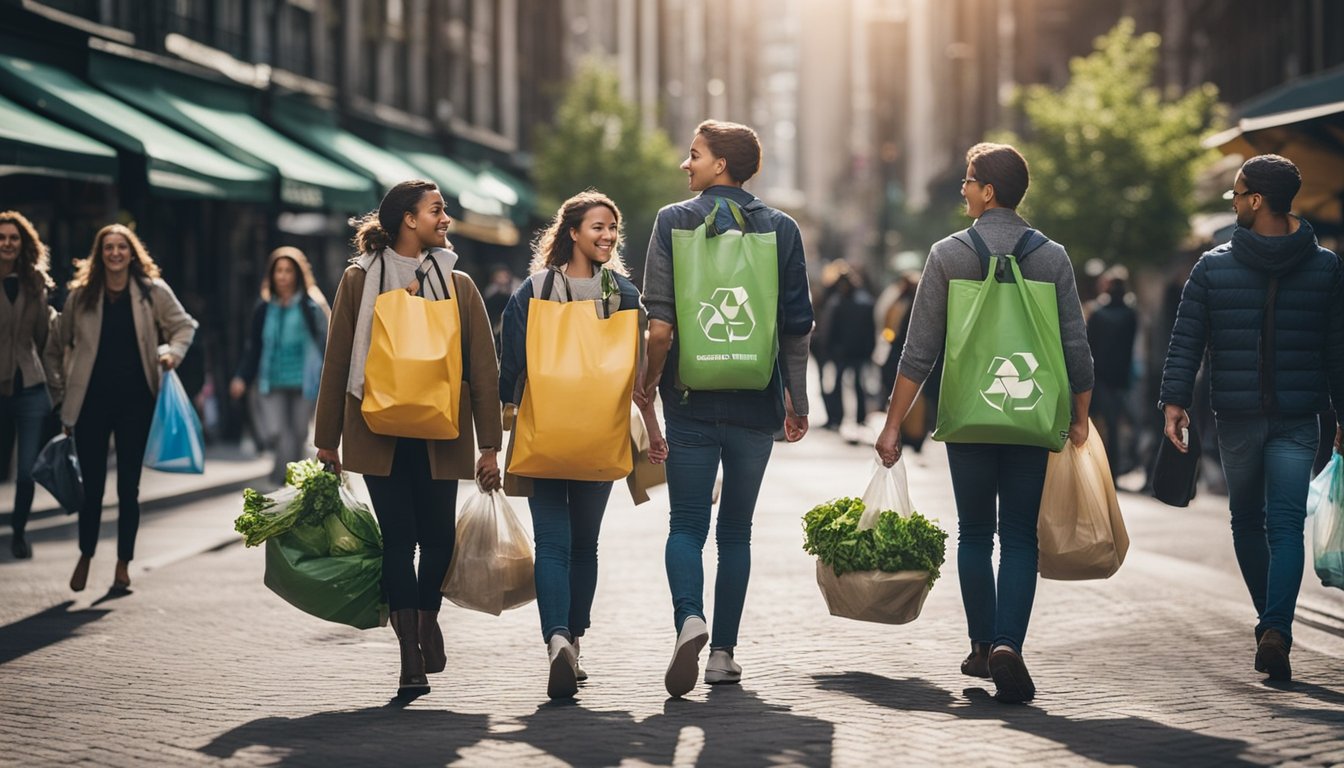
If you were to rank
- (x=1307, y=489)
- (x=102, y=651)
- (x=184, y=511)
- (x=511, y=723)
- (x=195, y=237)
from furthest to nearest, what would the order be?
(x=195, y=237), (x=184, y=511), (x=102, y=651), (x=1307, y=489), (x=511, y=723)

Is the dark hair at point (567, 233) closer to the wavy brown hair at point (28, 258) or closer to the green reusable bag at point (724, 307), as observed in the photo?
the green reusable bag at point (724, 307)

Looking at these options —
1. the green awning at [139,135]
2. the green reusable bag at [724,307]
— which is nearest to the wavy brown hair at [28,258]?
the green reusable bag at [724,307]

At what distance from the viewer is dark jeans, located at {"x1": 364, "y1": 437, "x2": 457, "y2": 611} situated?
668 centimetres

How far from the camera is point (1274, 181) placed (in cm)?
705

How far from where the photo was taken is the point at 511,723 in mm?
6055

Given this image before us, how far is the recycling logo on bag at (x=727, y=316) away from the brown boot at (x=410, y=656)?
142cm

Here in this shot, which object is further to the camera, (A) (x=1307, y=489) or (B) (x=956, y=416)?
(A) (x=1307, y=489)

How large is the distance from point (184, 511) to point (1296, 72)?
812 inches

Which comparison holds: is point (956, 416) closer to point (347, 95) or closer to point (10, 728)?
point (10, 728)

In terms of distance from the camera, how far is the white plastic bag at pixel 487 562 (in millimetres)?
6680

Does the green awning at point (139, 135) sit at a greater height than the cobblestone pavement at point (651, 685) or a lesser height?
greater

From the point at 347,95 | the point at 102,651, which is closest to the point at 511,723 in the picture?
the point at 102,651

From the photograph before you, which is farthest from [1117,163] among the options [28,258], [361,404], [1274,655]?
[361,404]

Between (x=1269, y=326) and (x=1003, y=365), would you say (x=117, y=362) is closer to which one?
(x=1003, y=365)
